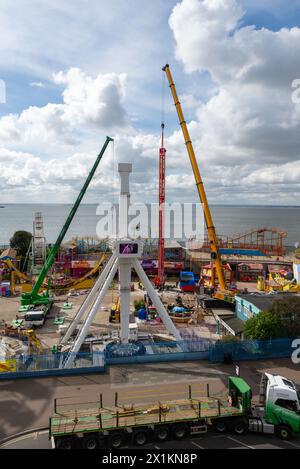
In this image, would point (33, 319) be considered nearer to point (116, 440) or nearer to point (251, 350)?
point (251, 350)

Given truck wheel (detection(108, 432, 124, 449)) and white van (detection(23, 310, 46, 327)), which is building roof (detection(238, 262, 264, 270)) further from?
truck wheel (detection(108, 432, 124, 449))

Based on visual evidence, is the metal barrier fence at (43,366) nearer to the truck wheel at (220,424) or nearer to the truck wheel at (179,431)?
the truck wheel at (179,431)

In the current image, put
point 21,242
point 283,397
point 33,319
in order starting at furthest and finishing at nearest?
point 21,242
point 33,319
point 283,397

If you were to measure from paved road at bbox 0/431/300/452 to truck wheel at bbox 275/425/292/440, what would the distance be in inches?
6.5

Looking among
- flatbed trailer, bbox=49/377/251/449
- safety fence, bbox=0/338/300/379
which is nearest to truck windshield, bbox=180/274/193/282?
safety fence, bbox=0/338/300/379

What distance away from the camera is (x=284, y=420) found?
13.1 m

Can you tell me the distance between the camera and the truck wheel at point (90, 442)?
12.0 m

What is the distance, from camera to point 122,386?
57.0ft

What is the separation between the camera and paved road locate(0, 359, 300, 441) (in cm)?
1509

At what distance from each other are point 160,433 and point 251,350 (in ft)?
33.3

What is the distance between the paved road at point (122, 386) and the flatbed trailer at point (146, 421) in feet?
8.39

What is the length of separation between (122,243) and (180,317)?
1328cm

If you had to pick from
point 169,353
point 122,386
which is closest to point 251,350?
point 169,353
